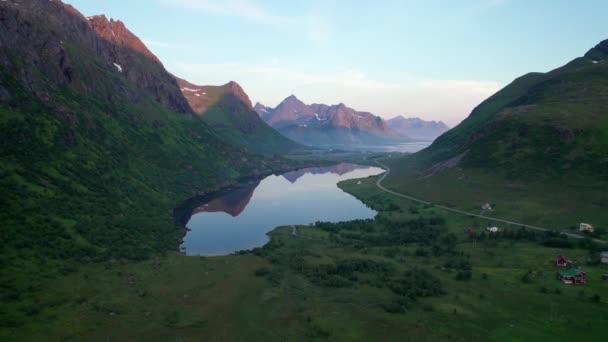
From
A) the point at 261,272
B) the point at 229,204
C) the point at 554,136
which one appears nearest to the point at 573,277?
the point at 261,272

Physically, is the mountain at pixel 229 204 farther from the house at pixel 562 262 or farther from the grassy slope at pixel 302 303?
the house at pixel 562 262

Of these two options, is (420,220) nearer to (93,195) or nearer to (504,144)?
(504,144)

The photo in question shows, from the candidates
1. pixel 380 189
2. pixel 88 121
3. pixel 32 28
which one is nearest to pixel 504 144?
pixel 380 189

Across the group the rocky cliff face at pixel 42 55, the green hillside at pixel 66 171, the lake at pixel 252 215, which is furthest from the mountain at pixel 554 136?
the rocky cliff face at pixel 42 55

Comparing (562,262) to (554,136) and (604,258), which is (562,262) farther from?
(554,136)

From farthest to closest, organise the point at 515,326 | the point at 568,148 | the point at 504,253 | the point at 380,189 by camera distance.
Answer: the point at 380,189 → the point at 568,148 → the point at 504,253 → the point at 515,326

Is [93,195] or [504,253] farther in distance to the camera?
[93,195]

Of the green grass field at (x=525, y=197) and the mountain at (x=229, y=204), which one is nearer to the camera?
the green grass field at (x=525, y=197)
